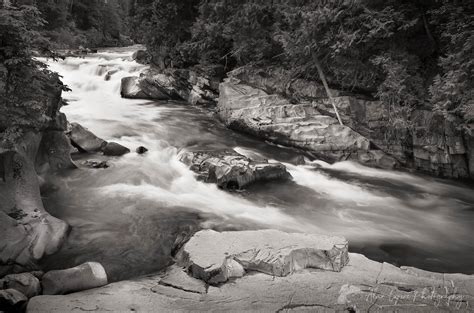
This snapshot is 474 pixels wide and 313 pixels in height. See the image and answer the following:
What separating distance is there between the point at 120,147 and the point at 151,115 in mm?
4553

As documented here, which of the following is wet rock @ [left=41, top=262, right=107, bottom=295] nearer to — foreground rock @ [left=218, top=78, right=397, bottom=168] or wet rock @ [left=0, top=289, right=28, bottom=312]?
wet rock @ [left=0, top=289, right=28, bottom=312]

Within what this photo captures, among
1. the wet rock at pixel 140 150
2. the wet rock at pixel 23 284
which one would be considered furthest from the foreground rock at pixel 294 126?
the wet rock at pixel 23 284

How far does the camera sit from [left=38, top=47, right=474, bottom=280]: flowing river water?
20.4 ft

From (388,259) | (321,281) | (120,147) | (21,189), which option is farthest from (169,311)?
(120,147)

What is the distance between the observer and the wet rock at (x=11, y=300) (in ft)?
12.2

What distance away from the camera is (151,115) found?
14.6 metres

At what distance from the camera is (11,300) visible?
12.3 feet

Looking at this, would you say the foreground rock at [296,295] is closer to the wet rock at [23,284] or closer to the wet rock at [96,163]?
the wet rock at [23,284]

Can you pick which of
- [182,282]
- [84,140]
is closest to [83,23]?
[84,140]

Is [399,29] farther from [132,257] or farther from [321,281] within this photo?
[132,257]

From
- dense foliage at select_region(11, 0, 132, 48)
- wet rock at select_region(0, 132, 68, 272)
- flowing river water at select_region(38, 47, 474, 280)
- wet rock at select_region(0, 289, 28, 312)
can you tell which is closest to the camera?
wet rock at select_region(0, 289, 28, 312)

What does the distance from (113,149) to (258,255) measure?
688 centimetres

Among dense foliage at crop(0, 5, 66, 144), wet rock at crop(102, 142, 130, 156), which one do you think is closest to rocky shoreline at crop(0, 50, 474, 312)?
dense foliage at crop(0, 5, 66, 144)

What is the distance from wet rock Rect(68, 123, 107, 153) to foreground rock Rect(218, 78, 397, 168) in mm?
5349
